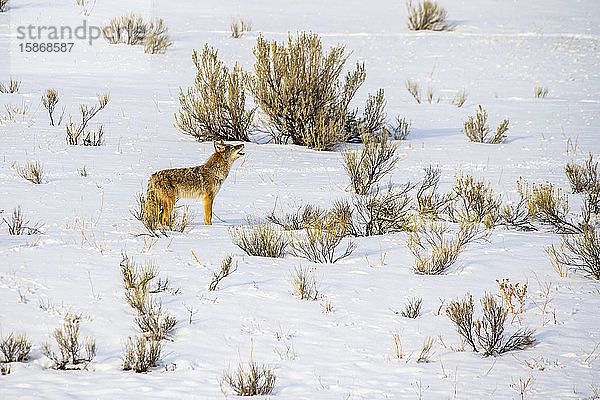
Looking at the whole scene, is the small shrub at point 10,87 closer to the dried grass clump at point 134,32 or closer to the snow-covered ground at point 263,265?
the snow-covered ground at point 263,265

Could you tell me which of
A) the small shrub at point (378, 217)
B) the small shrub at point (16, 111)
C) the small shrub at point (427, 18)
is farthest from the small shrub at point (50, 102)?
the small shrub at point (427, 18)

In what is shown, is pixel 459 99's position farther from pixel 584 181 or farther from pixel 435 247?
pixel 435 247

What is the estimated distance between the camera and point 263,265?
5.87 meters

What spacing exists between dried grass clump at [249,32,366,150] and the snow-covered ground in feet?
1.79

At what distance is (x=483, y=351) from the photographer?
446 cm

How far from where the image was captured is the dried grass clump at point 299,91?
38.5ft

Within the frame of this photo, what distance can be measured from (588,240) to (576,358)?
1.82 metres

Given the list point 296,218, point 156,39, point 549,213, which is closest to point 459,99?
point 156,39

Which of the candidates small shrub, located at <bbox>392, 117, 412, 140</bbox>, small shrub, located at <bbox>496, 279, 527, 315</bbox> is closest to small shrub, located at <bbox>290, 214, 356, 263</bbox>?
small shrub, located at <bbox>496, 279, 527, 315</bbox>

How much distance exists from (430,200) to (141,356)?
184 inches

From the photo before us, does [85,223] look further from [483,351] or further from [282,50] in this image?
[282,50]

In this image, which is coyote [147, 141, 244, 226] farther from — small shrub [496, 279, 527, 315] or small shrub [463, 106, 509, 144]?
small shrub [463, 106, 509, 144]

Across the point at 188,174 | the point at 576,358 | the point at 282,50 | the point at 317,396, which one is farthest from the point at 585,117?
the point at 317,396

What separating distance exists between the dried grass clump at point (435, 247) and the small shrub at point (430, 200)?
435mm
